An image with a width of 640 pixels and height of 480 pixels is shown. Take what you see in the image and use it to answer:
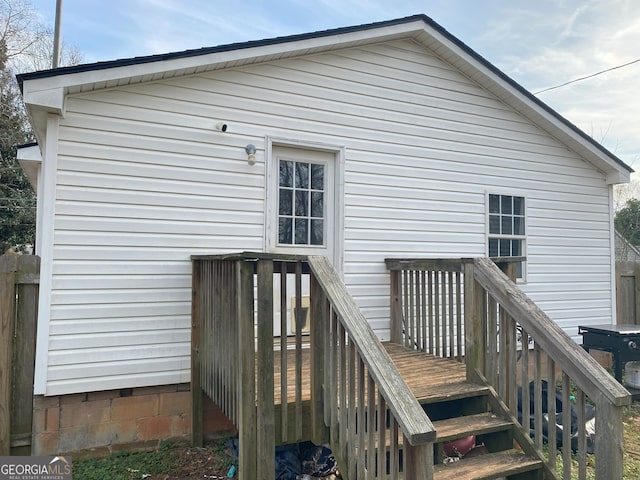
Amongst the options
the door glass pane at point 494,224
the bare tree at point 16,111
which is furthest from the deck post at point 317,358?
the bare tree at point 16,111

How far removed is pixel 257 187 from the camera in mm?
4422

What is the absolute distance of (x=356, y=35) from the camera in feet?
15.6

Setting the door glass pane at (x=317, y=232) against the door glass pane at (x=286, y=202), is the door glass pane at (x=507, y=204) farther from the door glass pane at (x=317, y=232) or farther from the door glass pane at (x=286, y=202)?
the door glass pane at (x=286, y=202)

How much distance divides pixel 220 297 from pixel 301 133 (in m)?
2.26

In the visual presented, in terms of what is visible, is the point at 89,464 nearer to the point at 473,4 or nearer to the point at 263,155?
the point at 263,155

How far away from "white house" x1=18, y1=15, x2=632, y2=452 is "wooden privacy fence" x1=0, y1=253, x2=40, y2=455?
165 mm

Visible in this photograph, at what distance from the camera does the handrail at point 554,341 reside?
7.94ft

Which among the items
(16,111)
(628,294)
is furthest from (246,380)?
(16,111)

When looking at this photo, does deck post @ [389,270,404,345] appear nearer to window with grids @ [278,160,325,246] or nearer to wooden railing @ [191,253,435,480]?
window with grids @ [278,160,325,246]

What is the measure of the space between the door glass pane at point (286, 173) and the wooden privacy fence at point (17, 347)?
244 centimetres

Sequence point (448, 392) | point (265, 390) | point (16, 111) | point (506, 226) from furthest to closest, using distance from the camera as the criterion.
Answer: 1. point (16, 111)
2. point (506, 226)
3. point (448, 392)
4. point (265, 390)

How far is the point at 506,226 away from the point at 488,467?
13.0 feet

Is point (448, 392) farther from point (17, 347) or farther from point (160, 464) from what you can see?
point (17, 347)

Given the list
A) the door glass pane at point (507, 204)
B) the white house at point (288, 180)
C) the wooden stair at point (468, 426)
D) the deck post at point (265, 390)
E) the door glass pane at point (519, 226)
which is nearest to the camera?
the deck post at point (265, 390)
